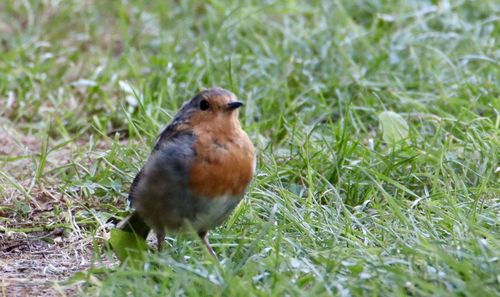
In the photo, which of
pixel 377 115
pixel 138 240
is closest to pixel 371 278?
pixel 138 240

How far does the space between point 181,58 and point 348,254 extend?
129 inches

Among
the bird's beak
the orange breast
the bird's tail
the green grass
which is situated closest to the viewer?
the green grass

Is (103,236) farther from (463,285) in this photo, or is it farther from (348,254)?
(463,285)

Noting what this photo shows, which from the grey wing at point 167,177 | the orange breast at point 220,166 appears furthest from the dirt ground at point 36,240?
the orange breast at point 220,166

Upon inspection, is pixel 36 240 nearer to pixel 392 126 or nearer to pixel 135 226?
pixel 135 226

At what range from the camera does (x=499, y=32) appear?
23.0 feet

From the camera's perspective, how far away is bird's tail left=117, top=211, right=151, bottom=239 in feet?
14.7

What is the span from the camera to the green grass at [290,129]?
150 inches

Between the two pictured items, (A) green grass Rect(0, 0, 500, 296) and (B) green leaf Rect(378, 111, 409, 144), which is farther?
(B) green leaf Rect(378, 111, 409, 144)

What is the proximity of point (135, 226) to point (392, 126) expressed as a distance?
1727 millimetres

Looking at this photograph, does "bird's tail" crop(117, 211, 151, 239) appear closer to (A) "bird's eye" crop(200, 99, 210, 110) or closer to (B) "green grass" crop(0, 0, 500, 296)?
(B) "green grass" crop(0, 0, 500, 296)

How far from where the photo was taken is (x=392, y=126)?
560 centimetres

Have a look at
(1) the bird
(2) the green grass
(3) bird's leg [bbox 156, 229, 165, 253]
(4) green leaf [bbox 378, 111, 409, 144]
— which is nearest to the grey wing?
(1) the bird

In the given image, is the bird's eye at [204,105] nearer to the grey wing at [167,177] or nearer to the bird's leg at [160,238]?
the grey wing at [167,177]
